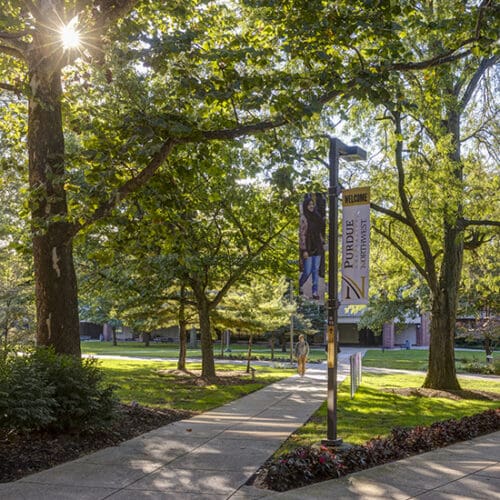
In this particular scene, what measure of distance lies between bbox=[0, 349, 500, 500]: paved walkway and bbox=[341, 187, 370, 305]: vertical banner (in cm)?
215

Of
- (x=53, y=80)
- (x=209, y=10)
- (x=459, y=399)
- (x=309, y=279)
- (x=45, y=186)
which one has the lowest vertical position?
(x=459, y=399)

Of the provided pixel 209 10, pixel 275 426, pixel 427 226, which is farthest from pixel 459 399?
pixel 209 10

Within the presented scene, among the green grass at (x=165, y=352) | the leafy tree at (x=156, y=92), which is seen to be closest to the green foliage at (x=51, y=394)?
the leafy tree at (x=156, y=92)

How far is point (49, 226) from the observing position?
31.2 ft

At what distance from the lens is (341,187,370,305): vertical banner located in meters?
7.58

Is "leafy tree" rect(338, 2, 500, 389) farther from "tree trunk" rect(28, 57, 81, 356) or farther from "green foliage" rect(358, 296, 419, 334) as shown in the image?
"green foliage" rect(358, 296, 419, 334)

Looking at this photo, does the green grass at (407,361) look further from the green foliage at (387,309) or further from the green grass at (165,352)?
the green grass at (165,352)

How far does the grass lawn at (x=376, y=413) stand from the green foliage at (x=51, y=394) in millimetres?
2630

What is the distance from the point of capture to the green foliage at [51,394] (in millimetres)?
7023

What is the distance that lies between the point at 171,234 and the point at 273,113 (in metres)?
3.37

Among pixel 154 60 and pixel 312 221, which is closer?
pixel 312 221

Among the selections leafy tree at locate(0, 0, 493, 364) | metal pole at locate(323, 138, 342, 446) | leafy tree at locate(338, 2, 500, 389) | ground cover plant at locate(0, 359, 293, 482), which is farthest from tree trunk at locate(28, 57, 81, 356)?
leafy tree at locate(338, 2, 500, 389)

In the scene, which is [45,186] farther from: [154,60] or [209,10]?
[209,10]

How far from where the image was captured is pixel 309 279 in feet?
25.7
